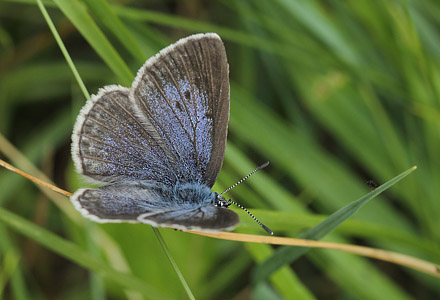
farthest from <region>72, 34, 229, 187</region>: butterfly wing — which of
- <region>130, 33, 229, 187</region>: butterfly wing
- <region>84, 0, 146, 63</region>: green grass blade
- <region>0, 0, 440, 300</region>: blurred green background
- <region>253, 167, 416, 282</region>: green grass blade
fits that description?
<region>253, 167, 416, 282</region>: green grass blade

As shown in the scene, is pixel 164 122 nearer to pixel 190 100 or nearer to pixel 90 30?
pixel 190 100

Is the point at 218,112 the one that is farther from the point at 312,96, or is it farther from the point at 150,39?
the point at 312,96

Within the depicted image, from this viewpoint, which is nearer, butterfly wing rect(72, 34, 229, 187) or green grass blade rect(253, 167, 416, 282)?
green grass blade rect(253, 167, 416, 282)

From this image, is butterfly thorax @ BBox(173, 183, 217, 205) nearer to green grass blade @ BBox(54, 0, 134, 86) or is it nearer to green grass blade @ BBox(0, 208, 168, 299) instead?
green grass blade @ BBox(0, 208, 168, 299)

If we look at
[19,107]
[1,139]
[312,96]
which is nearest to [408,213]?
[312,96]

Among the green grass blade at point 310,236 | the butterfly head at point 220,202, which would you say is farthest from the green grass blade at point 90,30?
the green grass blade at point 310,236
